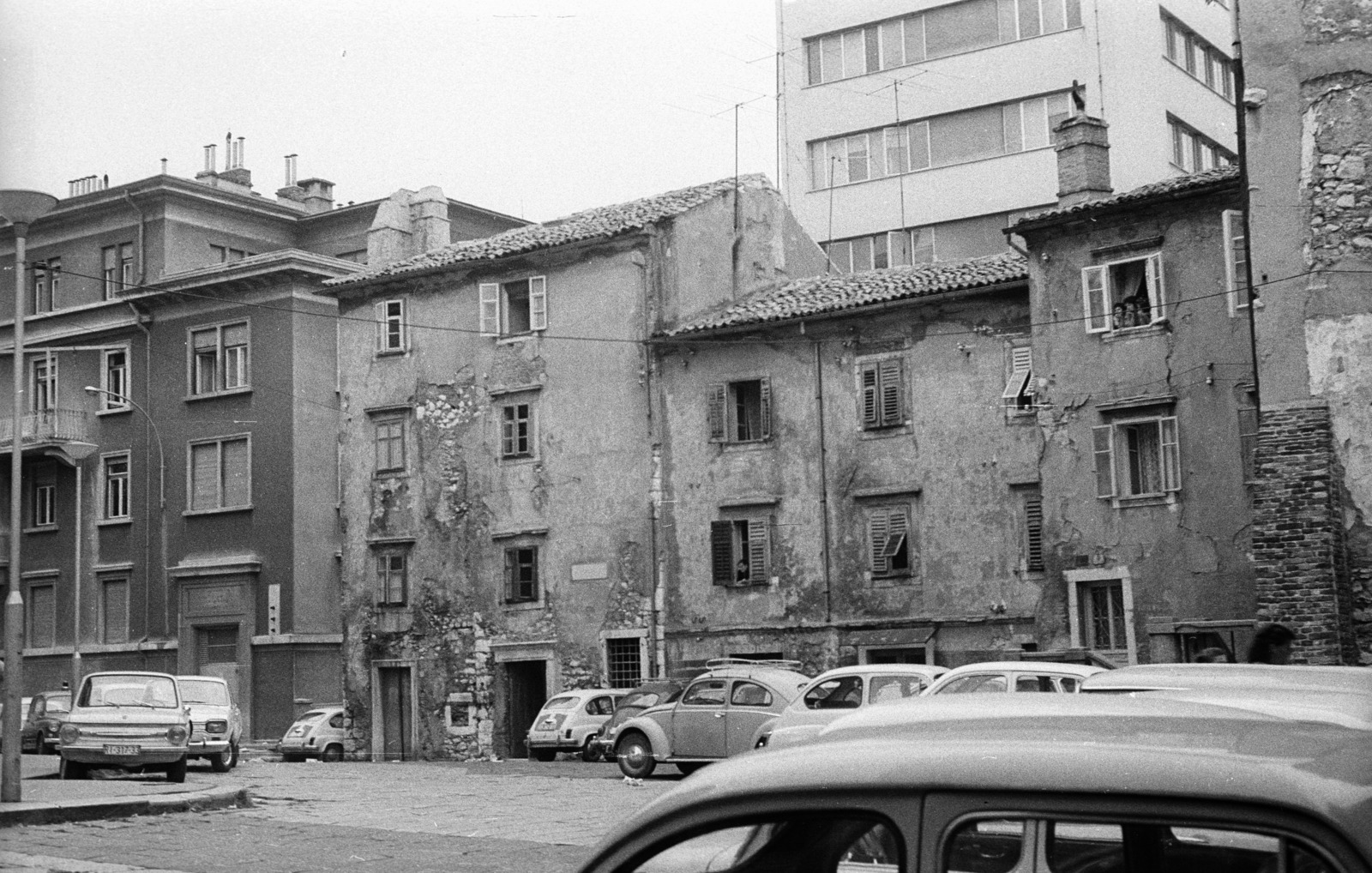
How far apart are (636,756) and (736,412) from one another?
1099 cm

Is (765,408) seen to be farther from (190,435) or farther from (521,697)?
(190,435)

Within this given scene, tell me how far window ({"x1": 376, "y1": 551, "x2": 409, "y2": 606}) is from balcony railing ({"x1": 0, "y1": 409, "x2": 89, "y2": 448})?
13245 mm

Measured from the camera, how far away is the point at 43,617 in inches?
1895

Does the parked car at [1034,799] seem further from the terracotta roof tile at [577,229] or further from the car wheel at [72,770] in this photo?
the terracotta roof tile at [577,229]

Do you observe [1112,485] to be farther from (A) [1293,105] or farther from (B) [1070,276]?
(A) [1293,105]

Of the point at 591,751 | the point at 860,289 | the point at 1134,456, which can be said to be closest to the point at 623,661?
the point at 591,751

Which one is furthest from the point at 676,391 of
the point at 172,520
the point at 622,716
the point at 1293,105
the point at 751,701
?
the point at 172,520

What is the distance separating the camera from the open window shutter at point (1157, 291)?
1104 inches

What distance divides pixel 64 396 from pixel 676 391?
72.9 feet

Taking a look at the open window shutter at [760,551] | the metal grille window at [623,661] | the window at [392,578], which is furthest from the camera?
the window at [392,578]

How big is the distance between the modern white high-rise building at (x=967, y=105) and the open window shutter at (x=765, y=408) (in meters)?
13.5

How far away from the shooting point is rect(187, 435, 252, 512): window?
1741 inches

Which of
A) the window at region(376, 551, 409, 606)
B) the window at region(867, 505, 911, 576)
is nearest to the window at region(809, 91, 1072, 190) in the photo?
the window at region(867, 505, 911, 576)

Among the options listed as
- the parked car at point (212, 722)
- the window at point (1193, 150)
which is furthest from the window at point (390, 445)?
the window at point (1193, 150)
